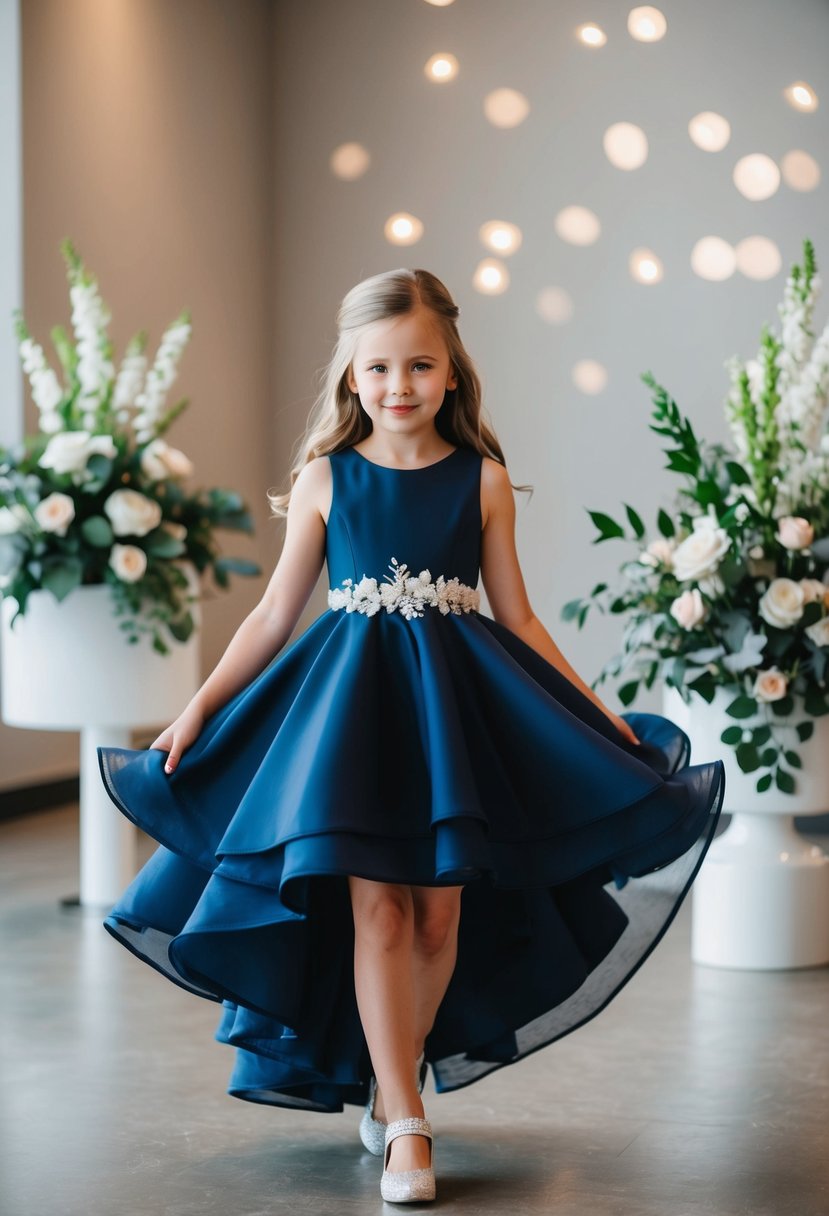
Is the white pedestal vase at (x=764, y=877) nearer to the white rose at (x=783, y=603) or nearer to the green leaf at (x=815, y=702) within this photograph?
the green leaf at (x=815, y=702)

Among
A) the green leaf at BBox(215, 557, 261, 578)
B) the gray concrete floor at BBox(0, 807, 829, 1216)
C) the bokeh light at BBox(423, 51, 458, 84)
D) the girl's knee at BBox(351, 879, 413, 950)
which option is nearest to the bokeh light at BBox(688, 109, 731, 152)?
the bokeh light at BBox(423, 51, 458, 84)

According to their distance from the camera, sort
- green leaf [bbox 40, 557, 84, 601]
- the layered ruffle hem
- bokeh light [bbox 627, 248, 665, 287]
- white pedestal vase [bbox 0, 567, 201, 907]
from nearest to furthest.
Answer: the layered ruffle hem
green leaf [bbox 40, 557, 84, 601]
white pedestal vase [bbox 0, 567, 201, 907]
bokeh light [bbox 627, 248, 665, 287]

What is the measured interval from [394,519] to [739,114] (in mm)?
3632

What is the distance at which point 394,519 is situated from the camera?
208cm

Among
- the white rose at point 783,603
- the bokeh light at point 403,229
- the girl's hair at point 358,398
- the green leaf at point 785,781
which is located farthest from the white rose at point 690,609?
the bokeh light at point 403,229

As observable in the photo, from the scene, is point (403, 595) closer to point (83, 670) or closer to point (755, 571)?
point (755, 571)

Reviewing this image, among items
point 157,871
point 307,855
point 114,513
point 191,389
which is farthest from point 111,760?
point 191,389

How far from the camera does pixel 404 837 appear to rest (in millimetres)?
1838

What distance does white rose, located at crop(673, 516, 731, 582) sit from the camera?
3.08m

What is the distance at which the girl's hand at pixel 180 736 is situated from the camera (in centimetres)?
199

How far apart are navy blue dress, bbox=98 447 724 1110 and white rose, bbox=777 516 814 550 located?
948 millimetres

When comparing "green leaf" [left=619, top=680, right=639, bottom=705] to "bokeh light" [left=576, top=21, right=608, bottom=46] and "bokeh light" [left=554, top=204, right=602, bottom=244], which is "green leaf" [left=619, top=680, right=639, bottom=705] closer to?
"bokeh light" [left=554, top=204, right=602, bottom=244]

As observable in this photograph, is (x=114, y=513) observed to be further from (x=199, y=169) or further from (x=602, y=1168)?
(x=199, y=169)

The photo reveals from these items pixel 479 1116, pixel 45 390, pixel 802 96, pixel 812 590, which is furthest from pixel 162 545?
pixel 802 96
